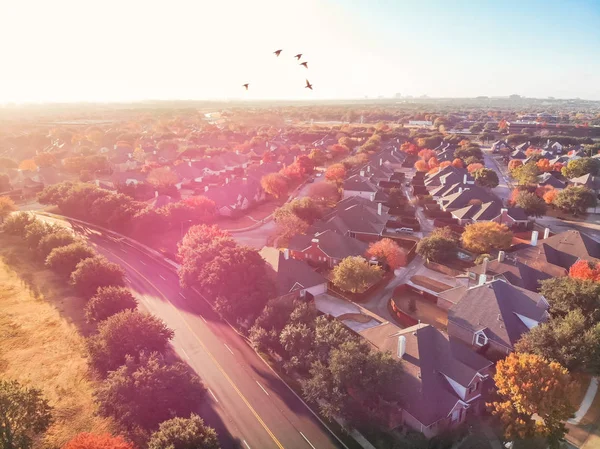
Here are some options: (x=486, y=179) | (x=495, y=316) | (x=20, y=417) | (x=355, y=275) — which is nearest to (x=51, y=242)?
(x=20, y=417)

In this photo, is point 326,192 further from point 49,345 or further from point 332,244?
point 49,345

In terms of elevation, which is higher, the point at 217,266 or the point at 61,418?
the point at 217,266

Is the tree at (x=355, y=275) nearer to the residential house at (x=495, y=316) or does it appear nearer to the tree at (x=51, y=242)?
the residential house at (x=495, y=316)

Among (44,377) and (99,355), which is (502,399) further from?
(44,377)

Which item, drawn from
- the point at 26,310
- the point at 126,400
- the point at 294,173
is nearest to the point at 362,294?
the point at 126,400

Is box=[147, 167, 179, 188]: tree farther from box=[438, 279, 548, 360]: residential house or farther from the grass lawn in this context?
box=[438, 279, 548, 360]: residential house
